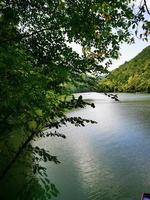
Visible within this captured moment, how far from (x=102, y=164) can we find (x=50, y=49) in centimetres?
2116

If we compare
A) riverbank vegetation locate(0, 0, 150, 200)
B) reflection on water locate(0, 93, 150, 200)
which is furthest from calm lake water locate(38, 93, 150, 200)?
riverbank vegetation locate(0, 0, 150, 200)

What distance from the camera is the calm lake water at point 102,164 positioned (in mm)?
21766

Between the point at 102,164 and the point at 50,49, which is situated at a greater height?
the point at 50,49

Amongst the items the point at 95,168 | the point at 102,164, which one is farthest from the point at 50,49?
the point at 102,164

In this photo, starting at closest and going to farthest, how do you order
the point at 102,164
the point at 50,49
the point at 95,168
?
the point at 50,49, the point at 95,168, the point at 102,164

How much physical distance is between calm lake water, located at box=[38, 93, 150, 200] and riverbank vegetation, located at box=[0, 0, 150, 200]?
11122mm

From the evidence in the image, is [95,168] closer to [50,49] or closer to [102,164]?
[102,164]

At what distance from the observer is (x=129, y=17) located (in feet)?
22.7

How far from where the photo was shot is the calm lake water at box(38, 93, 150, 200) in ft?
71.4

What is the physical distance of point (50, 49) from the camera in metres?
8.20

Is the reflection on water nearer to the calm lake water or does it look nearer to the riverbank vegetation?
the calm lake water

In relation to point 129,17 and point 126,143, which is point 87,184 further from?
point 129,17

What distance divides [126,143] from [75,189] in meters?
15.1

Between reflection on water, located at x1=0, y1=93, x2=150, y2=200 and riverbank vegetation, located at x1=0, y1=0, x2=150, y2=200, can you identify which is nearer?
riverbank vegetation, located at x1=0, y1=0, x2=150, y2=200
